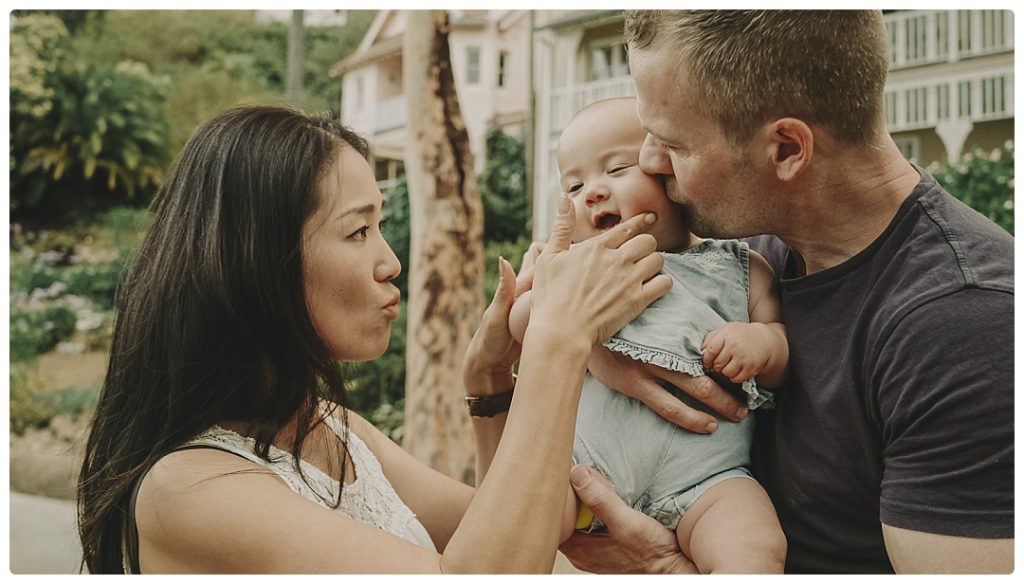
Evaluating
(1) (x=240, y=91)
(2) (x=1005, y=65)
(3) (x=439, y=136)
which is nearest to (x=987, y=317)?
(2) (x=1005, y=65)

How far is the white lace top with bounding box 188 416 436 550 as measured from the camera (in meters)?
1.49

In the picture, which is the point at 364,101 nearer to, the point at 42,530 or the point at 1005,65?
the point at 42,530

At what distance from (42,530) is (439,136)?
9.58 feet

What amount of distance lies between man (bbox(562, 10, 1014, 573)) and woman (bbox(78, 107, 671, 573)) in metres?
0.23

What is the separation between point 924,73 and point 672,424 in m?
3.66

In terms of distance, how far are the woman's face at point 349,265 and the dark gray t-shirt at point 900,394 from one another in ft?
2.41

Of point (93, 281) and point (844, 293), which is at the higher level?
point (844, 293)

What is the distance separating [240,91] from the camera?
528 cm

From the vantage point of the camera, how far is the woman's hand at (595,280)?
4.66ft

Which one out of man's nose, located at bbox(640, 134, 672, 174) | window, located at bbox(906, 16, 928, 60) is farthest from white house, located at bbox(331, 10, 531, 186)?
man's nose, located at bbox(640, 134, 672, 174)

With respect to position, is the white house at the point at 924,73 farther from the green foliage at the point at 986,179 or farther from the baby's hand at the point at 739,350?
the baby's hand at the point at 739,350

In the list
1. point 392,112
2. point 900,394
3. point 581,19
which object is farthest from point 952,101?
point 900,394

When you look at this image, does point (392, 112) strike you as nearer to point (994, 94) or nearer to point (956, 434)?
point (994, 94)

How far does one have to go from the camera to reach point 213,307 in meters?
1.48
